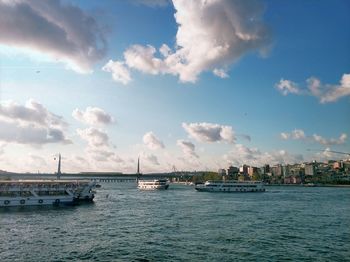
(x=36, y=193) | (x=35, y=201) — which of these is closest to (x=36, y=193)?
(x=36, y=193)

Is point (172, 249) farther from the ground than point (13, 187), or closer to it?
closer to it

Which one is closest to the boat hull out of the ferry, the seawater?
the ferry

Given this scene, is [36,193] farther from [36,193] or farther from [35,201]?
[35,201]

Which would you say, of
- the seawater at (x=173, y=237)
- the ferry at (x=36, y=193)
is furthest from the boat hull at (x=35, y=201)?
the seawater at (x=173, y=237)

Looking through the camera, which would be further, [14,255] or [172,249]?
[172,249]

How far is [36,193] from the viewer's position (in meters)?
99.8

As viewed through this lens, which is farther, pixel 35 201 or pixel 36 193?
pixel 36 193

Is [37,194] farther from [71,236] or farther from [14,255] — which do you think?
[14,255]

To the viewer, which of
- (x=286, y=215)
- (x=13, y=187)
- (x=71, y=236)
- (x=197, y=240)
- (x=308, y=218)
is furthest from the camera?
(x=13, y=187)

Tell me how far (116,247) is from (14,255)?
12223 mm

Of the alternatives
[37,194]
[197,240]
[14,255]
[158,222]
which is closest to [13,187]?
[37,194]

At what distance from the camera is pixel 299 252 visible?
150 ft

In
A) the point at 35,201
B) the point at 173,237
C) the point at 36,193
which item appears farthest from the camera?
the point at 36,193

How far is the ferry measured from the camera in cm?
9481
